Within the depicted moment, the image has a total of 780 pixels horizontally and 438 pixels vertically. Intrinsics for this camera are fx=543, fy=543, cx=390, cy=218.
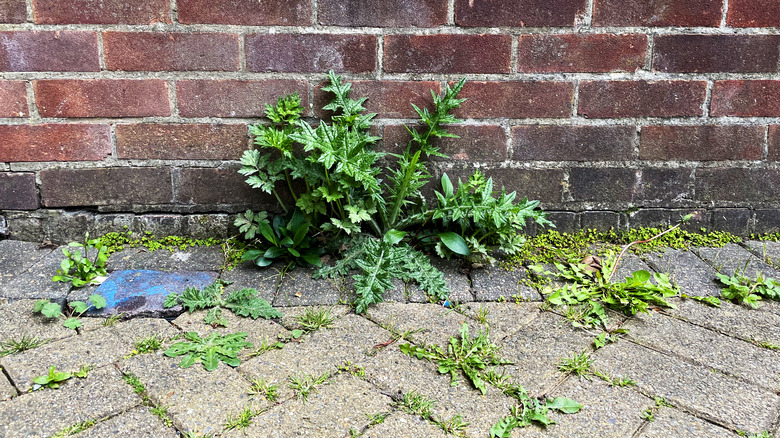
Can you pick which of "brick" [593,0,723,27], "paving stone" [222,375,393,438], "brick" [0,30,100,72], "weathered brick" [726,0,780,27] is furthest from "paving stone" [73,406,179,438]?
"weathered brick" [726,0,780,27]

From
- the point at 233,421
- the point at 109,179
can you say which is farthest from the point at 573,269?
the point at 109,179

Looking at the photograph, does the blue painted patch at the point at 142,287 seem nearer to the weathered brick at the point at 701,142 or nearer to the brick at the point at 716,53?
the weathered brick at the point at 701,142

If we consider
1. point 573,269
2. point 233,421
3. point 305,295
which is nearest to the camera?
point 233,421

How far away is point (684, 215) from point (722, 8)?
803 millimetres

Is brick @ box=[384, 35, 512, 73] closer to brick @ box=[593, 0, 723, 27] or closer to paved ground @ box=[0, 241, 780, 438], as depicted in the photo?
brick @ box=[593, 0, 723, 27]

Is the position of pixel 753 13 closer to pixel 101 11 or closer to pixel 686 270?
pixel 686 270

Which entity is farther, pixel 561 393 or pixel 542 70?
pixel 542 70

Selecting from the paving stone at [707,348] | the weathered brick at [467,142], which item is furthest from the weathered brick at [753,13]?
the paving stone at [707,348]

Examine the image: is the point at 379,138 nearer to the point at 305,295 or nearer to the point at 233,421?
the point at 305,295

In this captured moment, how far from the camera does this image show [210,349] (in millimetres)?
1464

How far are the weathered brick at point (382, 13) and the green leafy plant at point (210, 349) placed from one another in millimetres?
1175

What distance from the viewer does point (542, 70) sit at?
2.07m

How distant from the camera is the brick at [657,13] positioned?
2.02 m

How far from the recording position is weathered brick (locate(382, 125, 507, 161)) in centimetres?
212
